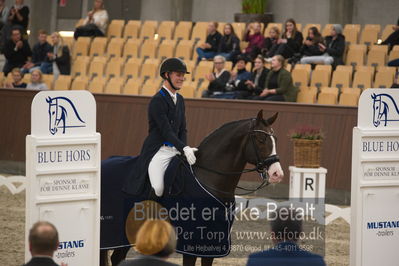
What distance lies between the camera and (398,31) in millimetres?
14594

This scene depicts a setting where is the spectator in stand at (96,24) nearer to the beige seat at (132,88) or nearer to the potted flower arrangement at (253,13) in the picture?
the beige seat at (132,88)

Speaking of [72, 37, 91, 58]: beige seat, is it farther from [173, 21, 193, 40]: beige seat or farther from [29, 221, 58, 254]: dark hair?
[29, 221, 58, 254]: dark hair

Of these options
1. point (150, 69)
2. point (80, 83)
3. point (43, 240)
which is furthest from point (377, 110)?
point (80, 83)

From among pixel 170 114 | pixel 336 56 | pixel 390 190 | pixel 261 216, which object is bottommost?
pixel 261 216

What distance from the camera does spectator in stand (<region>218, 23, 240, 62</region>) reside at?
49.2 ft

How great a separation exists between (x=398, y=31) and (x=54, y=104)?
9.68m

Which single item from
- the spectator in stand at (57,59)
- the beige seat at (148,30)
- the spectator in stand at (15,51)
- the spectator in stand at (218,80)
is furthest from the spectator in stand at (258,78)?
the spectator in stand at (15,51)

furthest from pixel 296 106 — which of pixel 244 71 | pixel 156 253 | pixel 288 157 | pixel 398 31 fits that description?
pixel 156 253

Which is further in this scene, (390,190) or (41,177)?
(390,190)

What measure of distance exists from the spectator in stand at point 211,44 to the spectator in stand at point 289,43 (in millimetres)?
1249

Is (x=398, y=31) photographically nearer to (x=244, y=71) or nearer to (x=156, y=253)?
(x=244, y=71)

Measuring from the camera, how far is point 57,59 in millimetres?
16203

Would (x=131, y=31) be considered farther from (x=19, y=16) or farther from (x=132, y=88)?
(x=132, y=88)

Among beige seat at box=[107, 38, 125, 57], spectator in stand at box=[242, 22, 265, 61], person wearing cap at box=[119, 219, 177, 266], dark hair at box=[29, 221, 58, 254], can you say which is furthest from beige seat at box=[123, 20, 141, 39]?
person wearing cap at box=[119, 219, 177, 266]
